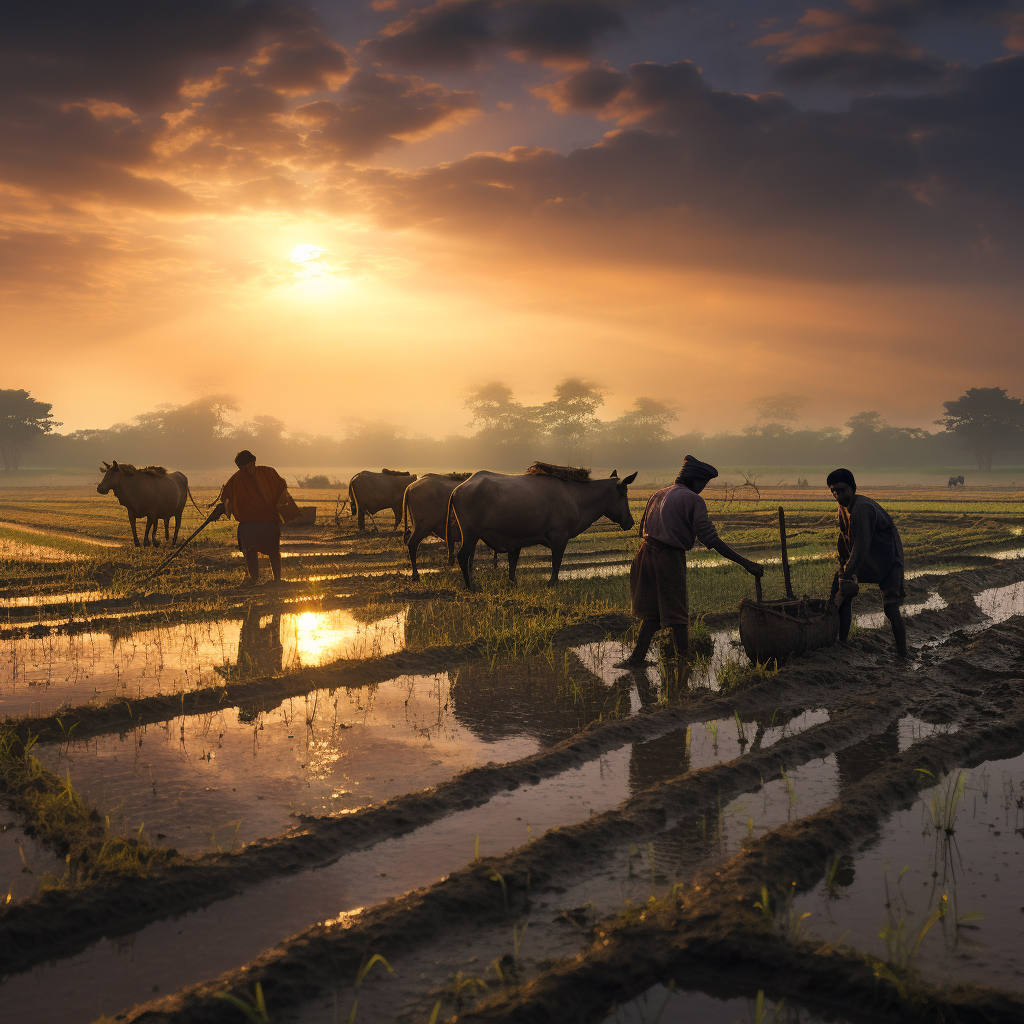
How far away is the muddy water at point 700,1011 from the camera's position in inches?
110

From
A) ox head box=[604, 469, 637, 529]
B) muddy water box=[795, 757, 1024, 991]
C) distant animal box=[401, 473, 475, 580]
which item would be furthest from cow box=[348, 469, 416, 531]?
muddy water box=[795, 757, 1024, 991]

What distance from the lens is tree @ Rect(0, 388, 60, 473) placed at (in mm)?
90250

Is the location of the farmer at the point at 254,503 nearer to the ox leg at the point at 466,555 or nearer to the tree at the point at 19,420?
the ox leg at the point at 466,555

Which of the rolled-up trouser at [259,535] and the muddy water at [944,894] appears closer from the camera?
the muddy water at [944,894]

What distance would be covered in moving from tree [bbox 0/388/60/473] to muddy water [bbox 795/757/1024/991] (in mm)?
104458

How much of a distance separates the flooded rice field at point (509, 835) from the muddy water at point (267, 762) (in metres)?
0.03

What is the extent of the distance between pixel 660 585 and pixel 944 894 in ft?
13.2

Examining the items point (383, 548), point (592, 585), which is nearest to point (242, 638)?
point (592, 585)

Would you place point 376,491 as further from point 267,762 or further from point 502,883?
point 502,883

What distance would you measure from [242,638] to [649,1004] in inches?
280

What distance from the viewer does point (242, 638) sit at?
9039 millimetres

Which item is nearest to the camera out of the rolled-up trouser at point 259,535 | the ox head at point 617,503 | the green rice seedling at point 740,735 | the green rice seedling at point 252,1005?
the green rice seedling at point 252,1005

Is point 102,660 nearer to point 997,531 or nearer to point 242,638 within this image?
point 242,638

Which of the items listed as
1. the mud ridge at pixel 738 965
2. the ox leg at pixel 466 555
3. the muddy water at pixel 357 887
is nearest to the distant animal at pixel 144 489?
the ox leg at pixel 466 555
